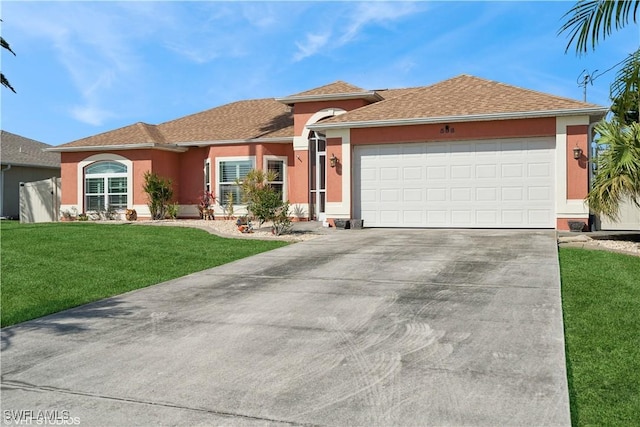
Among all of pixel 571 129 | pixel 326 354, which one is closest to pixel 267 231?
pixel 571 129

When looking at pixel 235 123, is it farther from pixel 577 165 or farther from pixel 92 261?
pixel 577 165

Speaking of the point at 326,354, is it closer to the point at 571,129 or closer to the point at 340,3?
the point at 340,3

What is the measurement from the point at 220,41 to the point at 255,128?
7521 millimetres

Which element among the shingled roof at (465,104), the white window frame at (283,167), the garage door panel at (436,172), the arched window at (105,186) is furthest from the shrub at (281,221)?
the arched window at (105,186)

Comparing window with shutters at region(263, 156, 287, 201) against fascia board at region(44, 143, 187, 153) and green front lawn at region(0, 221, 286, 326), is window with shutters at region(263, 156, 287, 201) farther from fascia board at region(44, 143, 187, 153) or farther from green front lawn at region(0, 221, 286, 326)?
green front lawn at region(0, 221, 286, 326)

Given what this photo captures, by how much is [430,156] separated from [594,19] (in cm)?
1002

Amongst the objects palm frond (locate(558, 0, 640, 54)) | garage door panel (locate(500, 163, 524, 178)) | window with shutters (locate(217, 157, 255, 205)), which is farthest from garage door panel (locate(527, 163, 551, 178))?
window with shutters (locate(217, 157, 255, 205))

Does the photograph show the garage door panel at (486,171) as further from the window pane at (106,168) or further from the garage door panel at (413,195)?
the window pane at (106,168)

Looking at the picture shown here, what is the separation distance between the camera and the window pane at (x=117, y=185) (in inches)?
901

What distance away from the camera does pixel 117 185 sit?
907 inches

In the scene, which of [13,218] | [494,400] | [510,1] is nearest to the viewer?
[494,400]

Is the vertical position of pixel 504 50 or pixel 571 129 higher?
pixel 504 50

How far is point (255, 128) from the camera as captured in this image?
2264 centimetres

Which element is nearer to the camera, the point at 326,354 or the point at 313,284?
the point at 326,354
